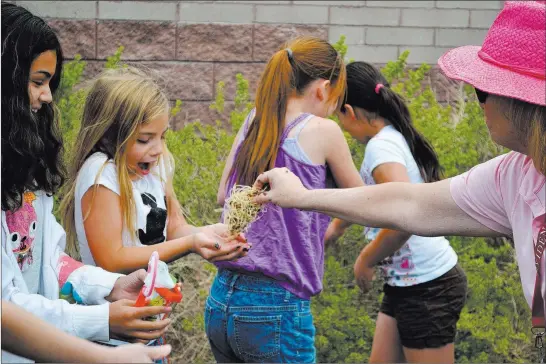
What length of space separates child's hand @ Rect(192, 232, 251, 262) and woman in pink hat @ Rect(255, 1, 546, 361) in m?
0.53

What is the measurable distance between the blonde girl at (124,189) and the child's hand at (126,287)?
358 millimetres

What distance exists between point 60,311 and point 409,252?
2.16 metres

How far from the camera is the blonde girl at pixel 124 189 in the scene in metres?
3.45

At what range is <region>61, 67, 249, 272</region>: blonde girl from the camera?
3.45 m

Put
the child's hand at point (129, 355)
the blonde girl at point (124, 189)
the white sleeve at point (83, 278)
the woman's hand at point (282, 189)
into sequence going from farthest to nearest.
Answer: the blonde girl at point (124, 189) → the woman's hand at point (282, 189) → the white sleeve at point (83, 278) → the child's hand at point (129, 355)

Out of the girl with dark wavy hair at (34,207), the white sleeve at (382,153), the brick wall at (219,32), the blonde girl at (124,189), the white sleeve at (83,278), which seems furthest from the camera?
the brick wall at (219,32)

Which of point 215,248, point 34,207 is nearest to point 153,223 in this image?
point 215,248

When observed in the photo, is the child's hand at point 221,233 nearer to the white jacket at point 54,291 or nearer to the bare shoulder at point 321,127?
the bare shoulder at point 321,127

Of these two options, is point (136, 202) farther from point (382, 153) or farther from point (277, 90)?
point (382, 153)

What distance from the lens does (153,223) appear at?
11.8ft

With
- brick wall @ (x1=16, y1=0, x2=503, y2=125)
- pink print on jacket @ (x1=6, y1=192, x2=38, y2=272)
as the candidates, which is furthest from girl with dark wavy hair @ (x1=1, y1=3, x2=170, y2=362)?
brick wall @ (x1=16, y1=0, x2=503, y2=125)

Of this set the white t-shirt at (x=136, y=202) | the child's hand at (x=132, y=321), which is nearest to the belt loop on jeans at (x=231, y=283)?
the white t-shirt at (x=136, y=202)

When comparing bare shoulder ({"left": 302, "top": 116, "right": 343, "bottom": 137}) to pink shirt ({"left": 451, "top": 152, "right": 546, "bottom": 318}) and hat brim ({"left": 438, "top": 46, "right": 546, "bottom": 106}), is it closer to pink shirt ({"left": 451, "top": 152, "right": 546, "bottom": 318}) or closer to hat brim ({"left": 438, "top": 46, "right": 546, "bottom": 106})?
pink shirt ({"left": 451, "top": 152, "right": 546, "bottom": 318})

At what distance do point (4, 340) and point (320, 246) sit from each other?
75.2 inches
